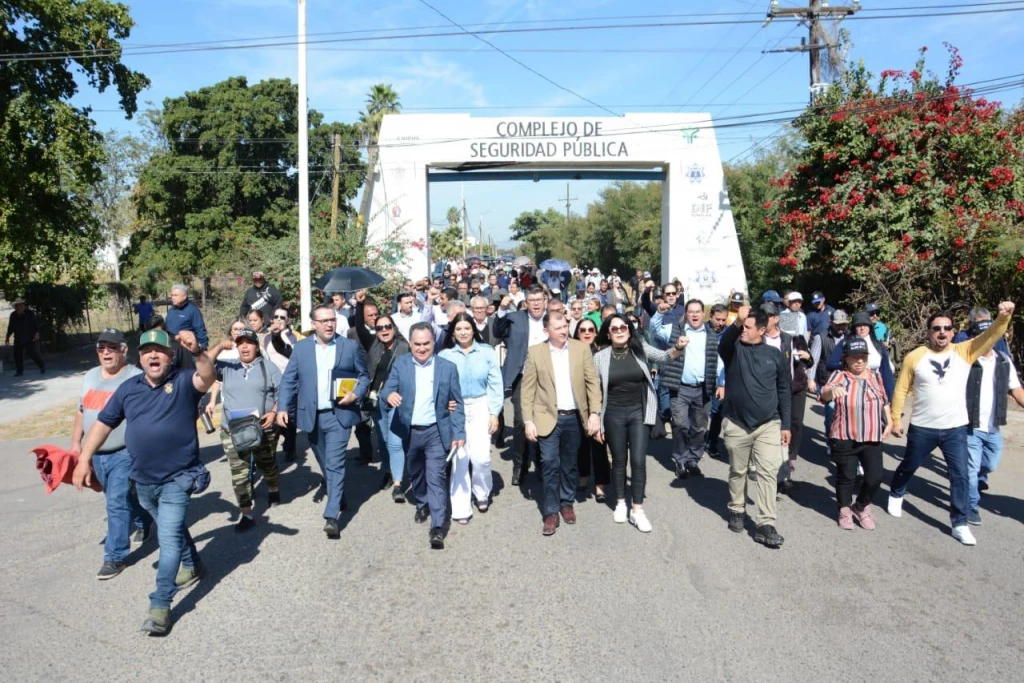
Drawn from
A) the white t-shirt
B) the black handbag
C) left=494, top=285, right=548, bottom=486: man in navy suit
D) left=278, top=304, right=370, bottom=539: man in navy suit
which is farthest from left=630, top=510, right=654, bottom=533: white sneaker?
the black handbag

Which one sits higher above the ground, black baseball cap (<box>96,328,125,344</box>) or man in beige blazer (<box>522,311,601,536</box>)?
black baseball cap (<box>96,328,125,344</box>)

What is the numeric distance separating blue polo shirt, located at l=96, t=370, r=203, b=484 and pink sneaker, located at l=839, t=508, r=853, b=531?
4.87 m

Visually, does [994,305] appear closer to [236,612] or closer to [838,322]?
[838,322]

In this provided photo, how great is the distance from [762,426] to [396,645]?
10.5ft

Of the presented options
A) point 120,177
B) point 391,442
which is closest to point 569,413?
point 391,442

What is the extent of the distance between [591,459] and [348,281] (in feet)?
15.0

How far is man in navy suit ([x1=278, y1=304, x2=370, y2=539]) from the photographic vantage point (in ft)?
19.3

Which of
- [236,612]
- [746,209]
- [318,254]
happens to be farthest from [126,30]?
[746,209]

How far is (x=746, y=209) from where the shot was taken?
2558 cm

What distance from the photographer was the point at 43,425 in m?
10.7

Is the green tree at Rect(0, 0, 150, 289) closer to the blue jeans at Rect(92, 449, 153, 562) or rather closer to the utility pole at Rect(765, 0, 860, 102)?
the blue jeans at Rect(92, 449, 153, 562)

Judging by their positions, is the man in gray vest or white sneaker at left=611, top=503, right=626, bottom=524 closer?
white sneaker at left=611, top=503, right=626, bottom=524

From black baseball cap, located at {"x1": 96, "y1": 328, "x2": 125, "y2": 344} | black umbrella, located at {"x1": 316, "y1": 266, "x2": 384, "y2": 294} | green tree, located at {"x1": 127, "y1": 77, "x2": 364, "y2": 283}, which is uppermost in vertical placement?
green tree, located at {"x1": 127, "y1": 77, "x2": 364, "y2": 283}

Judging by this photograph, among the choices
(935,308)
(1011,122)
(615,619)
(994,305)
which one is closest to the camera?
(615,619)
